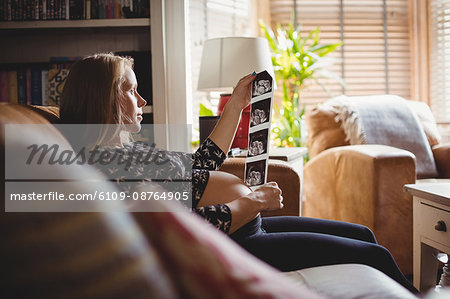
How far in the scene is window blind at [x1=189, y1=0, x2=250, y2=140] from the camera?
298 centimetres

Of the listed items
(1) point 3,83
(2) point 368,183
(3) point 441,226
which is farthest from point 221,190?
(1) point 3,83

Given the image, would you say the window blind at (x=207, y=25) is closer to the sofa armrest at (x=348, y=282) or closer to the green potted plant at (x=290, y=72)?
the green potted plant at (x=290, y=72)

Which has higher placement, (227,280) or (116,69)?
(116,69)

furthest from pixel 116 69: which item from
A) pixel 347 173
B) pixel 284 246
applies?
pixel 347 173

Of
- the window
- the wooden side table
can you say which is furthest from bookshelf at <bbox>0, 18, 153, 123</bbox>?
the window

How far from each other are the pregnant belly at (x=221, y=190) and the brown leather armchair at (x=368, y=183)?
1.06 m

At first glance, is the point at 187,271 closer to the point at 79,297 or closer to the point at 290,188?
the point at 79,297

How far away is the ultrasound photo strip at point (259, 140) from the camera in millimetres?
1363

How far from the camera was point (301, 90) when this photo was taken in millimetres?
3527

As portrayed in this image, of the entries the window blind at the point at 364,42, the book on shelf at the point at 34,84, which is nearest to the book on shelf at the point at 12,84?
the book on shelf at the point at 34,84

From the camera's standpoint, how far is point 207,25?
121 inches

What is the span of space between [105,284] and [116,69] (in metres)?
0.92

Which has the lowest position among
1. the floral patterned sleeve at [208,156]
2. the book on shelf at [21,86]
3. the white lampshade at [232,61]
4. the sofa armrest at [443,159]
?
the sofa armrest at [443,159]

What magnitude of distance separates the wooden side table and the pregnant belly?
73cm
